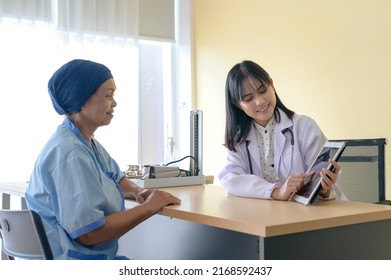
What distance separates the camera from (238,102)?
Result: 1.97m

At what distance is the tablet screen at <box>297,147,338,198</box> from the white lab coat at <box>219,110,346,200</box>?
0.17 metres

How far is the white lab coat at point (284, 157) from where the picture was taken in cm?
183

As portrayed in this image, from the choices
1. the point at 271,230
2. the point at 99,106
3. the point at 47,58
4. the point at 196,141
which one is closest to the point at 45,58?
the point at 47,58

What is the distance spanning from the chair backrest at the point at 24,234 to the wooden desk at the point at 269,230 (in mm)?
373

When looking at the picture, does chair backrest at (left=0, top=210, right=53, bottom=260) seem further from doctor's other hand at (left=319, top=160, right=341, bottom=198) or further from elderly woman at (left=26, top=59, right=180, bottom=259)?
doctor's other hand at (left=319, top=160, right=341, bottom=198)

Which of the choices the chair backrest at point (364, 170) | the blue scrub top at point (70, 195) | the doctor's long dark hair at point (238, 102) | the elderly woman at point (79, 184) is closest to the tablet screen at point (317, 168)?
the doctor's long dark hair at point (238, 102)

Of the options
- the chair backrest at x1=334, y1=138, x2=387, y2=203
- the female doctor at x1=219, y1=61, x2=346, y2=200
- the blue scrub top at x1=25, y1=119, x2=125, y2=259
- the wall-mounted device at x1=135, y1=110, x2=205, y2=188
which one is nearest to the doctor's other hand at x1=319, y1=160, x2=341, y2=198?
the female doctor at x1=219, y1=61, x2=346, y2=200

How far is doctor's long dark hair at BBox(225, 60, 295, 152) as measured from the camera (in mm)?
1920

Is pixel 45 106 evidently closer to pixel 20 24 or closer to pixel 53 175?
pixel 20 24

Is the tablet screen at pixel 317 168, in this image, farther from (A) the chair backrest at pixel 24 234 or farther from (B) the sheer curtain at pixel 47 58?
(B) the sheer curtain at pixel 47 58

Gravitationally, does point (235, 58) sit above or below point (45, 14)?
below

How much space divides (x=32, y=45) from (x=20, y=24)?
0.18 meters
